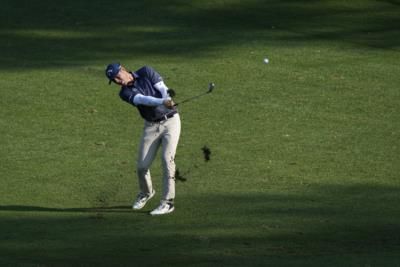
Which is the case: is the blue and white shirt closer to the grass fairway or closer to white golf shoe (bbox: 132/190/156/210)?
white golf shoe (bbox: 132/190/156/210)

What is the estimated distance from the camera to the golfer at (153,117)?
17344 mm

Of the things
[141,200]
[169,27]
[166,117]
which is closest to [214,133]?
[141,200]

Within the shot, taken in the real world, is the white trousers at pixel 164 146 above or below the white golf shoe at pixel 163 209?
above

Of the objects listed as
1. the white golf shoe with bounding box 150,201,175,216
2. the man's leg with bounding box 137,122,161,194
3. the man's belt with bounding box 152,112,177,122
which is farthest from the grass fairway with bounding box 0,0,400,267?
the man's belt with bounding box 152,112,177,122

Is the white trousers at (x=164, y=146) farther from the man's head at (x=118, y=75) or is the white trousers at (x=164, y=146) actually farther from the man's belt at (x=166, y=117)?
the man's head at (x=118, y=75)

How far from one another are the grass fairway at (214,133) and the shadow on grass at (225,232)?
4cm

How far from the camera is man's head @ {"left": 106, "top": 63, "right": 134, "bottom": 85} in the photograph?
56.9 ft

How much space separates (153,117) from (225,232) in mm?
2044

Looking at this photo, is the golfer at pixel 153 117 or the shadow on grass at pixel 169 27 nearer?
the golfer at pixel 153 117

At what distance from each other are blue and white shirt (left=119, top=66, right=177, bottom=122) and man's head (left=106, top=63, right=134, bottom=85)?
0.08m

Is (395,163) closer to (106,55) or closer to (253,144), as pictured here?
(253,144)

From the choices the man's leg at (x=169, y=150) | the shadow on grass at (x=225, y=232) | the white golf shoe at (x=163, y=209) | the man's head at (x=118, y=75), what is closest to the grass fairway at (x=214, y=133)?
the shadow on grass at (x=225, y=232)

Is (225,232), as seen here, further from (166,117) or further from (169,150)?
(166,117)

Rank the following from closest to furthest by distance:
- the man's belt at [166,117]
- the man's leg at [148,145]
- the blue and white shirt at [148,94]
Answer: the blue and white shirt at [148,94] → the man's belt at [166,117] → the man's leg at [148,145]
